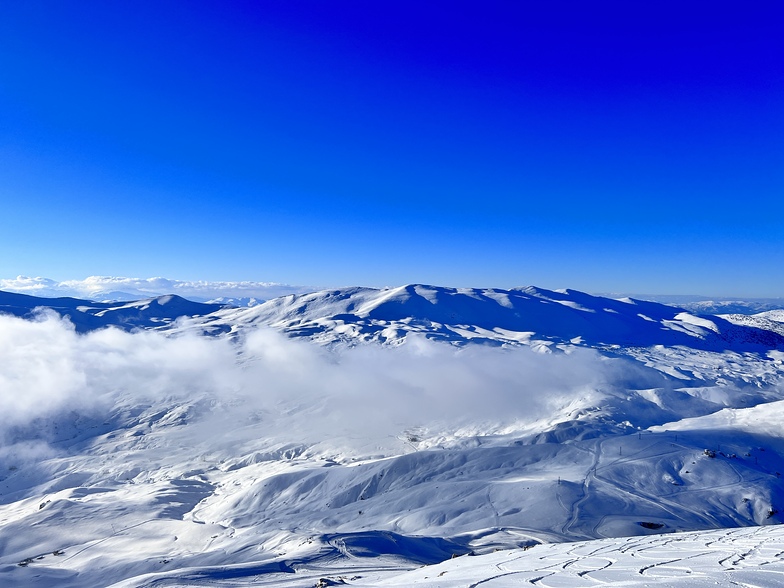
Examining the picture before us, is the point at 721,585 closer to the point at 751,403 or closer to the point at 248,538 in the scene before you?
the point at 248,538

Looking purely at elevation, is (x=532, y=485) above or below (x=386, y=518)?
above

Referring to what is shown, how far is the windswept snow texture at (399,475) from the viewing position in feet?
89.1

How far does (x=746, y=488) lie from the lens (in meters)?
56.9

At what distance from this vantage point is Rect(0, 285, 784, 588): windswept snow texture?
2717cm

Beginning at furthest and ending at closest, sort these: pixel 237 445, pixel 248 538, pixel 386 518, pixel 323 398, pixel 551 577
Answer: pixel 323 398
pixel 237 445
pixel 386 518
pixel 248 538
pixel 551 577

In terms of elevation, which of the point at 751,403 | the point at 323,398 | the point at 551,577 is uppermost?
the point at 551,577

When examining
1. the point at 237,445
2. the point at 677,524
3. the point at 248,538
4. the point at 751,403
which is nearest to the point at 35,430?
the point at 237,445

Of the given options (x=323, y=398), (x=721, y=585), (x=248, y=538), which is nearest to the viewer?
(x=721, y=585)

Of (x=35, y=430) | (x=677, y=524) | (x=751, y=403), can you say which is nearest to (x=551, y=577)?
(x=677, y=524)

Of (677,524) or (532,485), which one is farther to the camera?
(532,485)

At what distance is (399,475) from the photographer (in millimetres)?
65500

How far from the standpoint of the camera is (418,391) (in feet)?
434

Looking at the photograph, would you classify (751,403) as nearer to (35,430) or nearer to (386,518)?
(386,518)

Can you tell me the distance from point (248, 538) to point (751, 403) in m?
123
